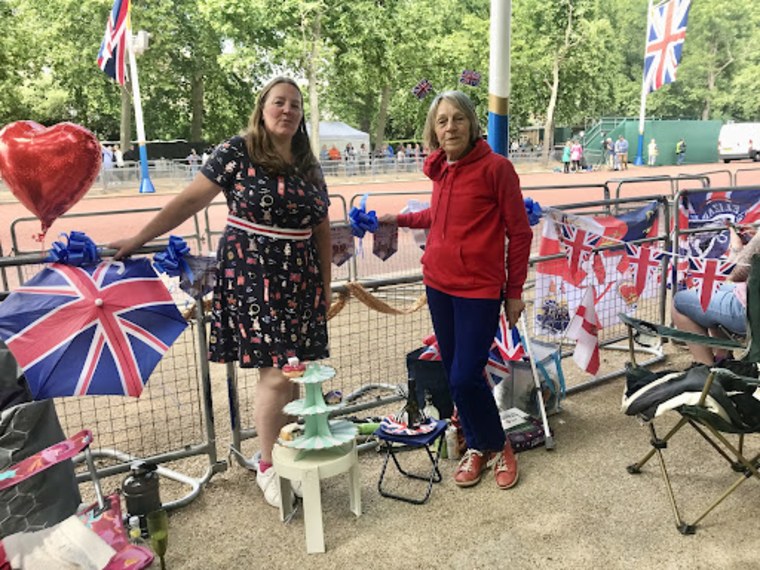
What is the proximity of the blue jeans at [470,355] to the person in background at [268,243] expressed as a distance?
23.7 inches

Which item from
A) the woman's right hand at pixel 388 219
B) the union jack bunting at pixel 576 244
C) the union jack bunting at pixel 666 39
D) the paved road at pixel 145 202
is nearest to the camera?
the woman's right hand at pixel 388 219

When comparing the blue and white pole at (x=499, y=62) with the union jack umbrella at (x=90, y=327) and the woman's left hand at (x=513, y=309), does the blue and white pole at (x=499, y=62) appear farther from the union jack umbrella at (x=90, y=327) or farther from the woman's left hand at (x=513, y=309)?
the union jack umbrella at (x=90, y=327)

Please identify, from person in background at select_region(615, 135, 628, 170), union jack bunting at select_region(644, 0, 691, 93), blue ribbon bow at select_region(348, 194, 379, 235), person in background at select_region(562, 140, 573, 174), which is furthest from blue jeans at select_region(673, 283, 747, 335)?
person in background at select_region(615, 135, 628, 170)

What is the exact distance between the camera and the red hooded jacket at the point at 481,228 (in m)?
2.85

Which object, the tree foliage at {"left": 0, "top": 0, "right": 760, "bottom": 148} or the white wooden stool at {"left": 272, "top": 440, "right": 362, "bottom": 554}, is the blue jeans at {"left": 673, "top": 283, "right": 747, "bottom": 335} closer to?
the white wooden stool at {"left": 272, "top": 440, "right": 362, "bottom": 554}

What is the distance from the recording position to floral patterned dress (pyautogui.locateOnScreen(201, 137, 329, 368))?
107 inches

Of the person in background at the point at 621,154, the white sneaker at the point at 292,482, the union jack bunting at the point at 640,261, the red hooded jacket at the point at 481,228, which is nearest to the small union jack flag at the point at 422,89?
the red hooded jacket at the point at 481,228

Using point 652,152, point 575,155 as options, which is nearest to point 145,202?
point 575,155

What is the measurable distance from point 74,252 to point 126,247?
21cm

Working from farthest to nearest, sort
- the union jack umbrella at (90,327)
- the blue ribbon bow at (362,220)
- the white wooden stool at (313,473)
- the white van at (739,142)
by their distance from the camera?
the white van at (739,142), the blue ribbon bow at (362,220), the white wooden stool at (313,473), the union jack umbrella at (90,327)

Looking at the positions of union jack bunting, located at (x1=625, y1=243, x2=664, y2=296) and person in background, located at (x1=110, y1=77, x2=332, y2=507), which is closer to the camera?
person in background, located at (x1=110, y1=77, x2=332, y2=507)

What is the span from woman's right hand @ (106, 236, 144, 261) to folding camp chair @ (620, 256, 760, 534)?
2346 mm

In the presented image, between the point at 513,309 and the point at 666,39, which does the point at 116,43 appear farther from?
the point at 666,39

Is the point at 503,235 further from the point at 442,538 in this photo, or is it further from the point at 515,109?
the point at 515,109
